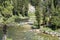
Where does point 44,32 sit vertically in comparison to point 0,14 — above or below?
below

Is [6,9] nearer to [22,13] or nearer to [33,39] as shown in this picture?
[33,39]

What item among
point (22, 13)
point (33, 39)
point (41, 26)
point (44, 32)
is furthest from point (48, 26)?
point (22, 13)

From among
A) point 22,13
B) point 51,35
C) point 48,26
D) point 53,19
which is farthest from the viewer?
point 22,13

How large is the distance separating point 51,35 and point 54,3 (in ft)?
49.9

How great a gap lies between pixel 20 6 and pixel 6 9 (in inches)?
2219

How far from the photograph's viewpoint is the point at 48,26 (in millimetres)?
65250

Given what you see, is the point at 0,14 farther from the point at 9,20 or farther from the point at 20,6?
the point at 20,6

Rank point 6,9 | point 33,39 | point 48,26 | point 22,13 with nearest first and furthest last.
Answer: point 6,9 < point 33,39 < point 48,26 < point 22,13

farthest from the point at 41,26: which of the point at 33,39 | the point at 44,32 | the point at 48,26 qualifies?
the point at 33,39

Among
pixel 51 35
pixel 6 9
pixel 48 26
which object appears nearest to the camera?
pixel 6 9

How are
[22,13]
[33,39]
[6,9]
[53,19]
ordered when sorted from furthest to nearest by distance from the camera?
1. [22,13]
2. [53,19]
3. [33,39]
4. [6,9]

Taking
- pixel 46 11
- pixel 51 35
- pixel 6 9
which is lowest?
pixel 51 35

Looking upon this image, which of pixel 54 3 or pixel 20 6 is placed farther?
pixel 20 6

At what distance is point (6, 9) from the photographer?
3569cm
